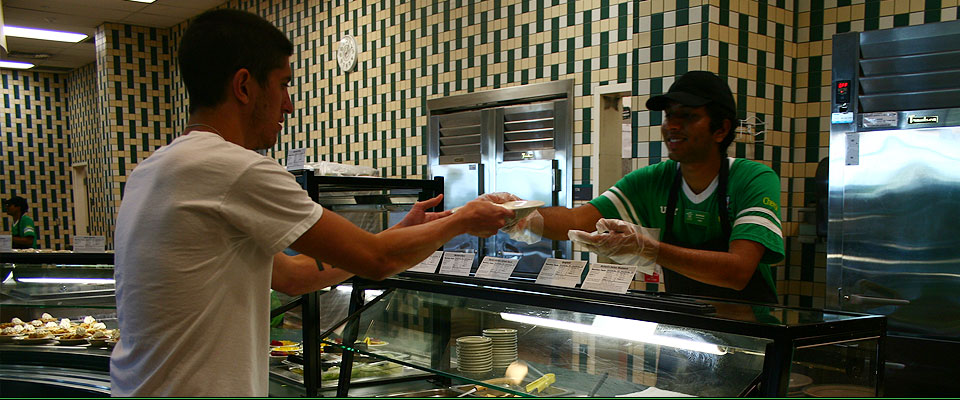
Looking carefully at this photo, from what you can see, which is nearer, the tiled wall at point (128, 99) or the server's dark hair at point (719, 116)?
the server's dark hair at point (719, 116)

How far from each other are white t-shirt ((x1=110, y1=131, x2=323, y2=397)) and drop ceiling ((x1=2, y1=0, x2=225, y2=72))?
335 inches

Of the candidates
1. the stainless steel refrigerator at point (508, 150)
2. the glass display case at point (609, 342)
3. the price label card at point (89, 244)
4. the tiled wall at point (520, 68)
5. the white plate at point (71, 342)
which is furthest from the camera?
the stainless steel refrigerator at point (508, 150)

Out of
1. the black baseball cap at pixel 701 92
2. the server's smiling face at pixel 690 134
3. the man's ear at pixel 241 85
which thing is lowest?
the server's smiling face at pixel 690 134

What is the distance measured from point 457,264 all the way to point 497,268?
0.24 metres

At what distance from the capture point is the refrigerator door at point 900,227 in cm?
350

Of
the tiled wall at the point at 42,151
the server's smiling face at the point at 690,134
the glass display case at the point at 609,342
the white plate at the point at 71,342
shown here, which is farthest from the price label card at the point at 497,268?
the tiled wall at the point at 42,151

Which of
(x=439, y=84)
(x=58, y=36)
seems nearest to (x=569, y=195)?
(x=439, y=84)

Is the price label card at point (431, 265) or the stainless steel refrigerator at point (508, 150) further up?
the stainless steel refrigerator at point (508, 150)

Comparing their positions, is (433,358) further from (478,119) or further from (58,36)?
(58,36)

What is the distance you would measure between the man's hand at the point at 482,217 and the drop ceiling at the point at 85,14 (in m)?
8.41

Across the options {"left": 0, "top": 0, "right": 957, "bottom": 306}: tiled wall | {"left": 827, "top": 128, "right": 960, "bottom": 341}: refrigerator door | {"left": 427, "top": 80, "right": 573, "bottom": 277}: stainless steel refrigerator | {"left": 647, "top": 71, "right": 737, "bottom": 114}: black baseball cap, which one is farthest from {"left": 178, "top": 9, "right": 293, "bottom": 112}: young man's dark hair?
{"left": 427, "top": 80, "right": 573, "bottom": 277}: stainless steel refrigerator

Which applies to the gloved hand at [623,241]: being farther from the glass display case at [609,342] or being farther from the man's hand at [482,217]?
the man's hand at [482,217]

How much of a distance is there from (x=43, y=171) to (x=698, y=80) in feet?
45.6

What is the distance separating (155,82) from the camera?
10.3m
